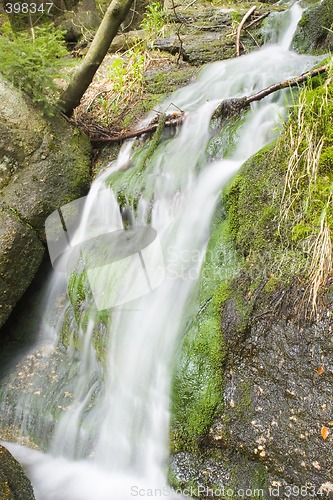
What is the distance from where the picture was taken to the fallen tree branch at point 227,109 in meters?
3.77

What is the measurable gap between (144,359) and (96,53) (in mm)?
3506

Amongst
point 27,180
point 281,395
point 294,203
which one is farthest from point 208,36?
point 281,395

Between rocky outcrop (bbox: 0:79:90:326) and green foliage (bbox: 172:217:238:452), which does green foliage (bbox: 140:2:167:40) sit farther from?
green foliage (bbox: 172:217:238:452)

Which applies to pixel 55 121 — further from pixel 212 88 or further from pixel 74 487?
pixel 74 487

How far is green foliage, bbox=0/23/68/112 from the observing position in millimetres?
4414

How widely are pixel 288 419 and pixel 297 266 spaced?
0.89 metres

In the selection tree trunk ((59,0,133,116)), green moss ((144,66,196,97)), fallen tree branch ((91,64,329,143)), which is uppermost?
tree trunk ((59,0,133,116))

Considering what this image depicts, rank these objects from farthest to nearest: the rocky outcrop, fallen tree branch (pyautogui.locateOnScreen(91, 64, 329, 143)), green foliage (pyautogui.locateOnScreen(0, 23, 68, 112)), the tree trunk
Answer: green foliage (pyautogui.locateOnScreen(0, 23, 68, 112)), the tree trunk, the rocky outcrop, fallen tree branch (pyautogui.locateOnScreen(91, 64, 329, 143))

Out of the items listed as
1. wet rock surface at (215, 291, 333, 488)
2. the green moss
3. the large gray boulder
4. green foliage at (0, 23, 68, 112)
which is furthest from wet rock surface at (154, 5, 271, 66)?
wet rock surface at (215, 291, 333, 488)

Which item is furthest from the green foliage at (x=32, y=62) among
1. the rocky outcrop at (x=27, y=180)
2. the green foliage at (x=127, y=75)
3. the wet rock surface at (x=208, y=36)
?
the wet rock surface at (x=208, y=36)

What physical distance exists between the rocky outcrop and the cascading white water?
0.45 m

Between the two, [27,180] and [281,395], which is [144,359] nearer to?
[281,395]

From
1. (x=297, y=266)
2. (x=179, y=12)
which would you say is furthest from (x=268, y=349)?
(x=179, y=12)

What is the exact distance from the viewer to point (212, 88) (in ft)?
17.4
